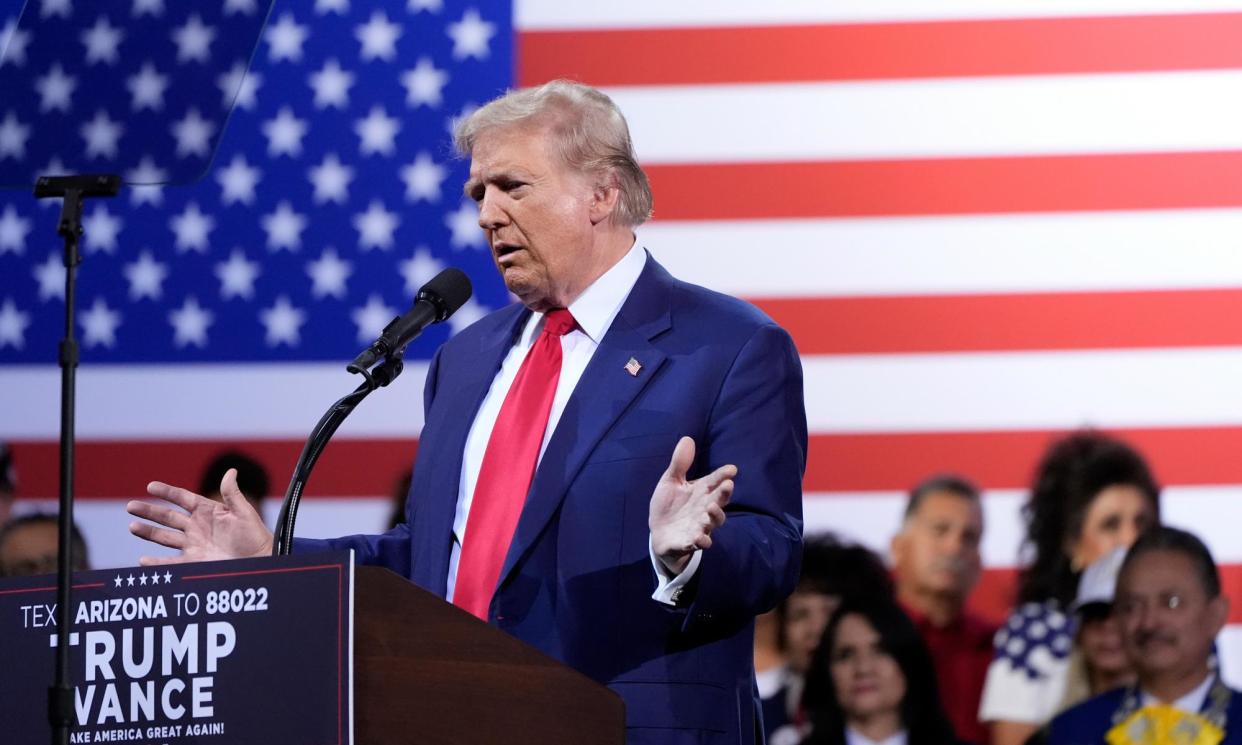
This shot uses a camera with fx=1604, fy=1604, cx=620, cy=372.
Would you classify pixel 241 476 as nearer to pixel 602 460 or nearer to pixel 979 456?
pixel 979 456

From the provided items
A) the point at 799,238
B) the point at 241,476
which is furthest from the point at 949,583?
the point at 241,476

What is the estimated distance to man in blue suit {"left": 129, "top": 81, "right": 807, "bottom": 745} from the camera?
1.93 m

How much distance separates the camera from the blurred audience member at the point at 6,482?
4.95 metres

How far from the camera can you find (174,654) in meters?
1.65

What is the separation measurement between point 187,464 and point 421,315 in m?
3.35

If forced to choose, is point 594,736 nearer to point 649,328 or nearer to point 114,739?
point 114,739

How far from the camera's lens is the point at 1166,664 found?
350 cm

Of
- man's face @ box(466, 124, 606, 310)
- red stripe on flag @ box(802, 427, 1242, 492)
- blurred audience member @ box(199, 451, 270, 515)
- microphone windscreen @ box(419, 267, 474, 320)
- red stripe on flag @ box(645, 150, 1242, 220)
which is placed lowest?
microphone windscreen @ box(419, 267, 474, 320)

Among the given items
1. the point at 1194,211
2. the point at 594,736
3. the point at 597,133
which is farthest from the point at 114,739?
the point at 1194,211

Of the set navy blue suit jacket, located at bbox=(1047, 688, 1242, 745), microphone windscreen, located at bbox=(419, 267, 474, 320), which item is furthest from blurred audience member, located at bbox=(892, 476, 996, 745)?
microphone windscreen, located at bbox=(419, 267, 474, 320)

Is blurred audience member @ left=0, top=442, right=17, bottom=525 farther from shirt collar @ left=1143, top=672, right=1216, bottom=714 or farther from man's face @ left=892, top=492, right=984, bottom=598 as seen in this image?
shirt collar @ left=1143, top=672, right=1216, bottom=714

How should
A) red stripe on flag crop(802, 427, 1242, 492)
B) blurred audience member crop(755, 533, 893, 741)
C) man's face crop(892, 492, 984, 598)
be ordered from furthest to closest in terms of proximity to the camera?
red stripe on flag crop(802, 427, 1242, 492)
man's face crop(892, 492, 984, 598)
blurred audience member crop(755, 533, 893, 741)

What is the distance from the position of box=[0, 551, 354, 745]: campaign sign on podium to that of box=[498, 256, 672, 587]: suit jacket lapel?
17.0 inches

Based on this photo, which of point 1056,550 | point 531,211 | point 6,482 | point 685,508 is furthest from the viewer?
point 6,482
